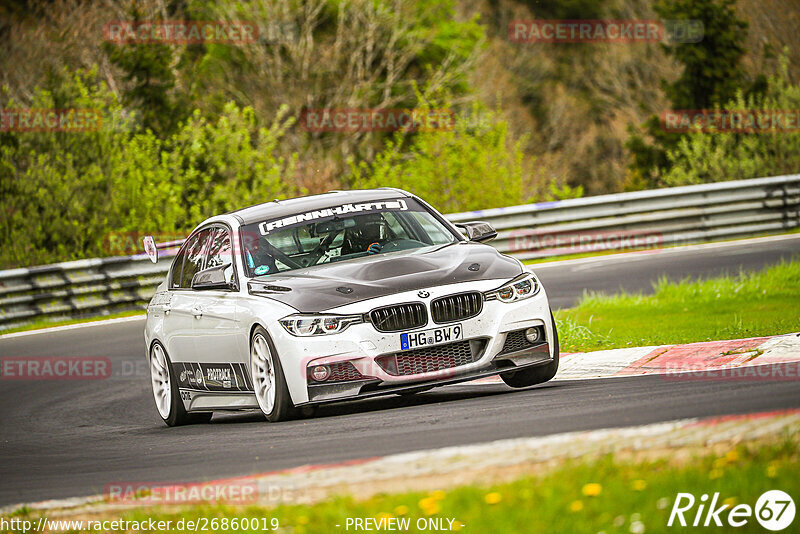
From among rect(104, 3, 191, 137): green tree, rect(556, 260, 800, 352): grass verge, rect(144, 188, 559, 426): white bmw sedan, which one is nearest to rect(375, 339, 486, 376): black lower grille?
rect(144, 188, 559, 426): white bmw sedan

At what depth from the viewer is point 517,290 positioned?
30.0ft

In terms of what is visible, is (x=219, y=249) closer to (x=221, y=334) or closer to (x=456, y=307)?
(x=221, y=334)

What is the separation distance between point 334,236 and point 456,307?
1.60 meters

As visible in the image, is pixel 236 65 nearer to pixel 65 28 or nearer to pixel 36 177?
pixel 65 28

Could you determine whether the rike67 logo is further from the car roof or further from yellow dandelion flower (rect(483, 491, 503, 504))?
the car roof

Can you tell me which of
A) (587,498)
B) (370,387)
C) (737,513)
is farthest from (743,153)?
(737,513)

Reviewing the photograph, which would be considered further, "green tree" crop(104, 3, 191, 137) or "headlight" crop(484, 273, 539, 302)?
"green tree" crop(104, 3, 191, 137)

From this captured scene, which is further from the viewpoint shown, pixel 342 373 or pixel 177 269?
pixel 177 269

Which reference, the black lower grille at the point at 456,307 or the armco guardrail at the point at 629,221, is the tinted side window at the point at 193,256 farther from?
the armco guardrail at the point at 629,221

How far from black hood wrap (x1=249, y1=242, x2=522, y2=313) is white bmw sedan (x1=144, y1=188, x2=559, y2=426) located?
0.04 ft

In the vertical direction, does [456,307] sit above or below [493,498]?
below

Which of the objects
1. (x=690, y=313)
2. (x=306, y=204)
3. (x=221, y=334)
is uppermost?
(x=306, y=204)

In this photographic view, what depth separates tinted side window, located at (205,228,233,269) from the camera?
33.2 feet

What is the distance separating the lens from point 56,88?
2198 cm
